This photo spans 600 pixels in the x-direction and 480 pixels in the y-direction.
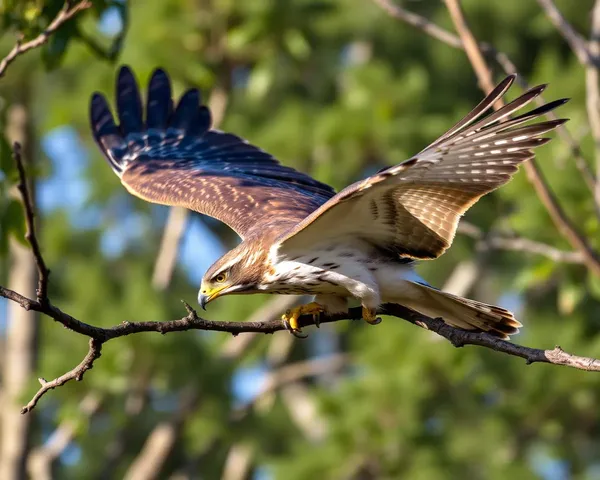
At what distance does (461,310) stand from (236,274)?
97cm

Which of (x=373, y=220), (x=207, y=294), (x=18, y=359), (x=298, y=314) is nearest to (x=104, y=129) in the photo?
(x=207, y=294)

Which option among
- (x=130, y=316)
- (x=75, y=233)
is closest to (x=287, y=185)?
(x=130, y=316)

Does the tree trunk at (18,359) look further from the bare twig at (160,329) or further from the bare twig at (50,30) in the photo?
the bare twig at (160,329)

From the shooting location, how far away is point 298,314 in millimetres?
5250

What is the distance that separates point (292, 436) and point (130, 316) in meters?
5.24

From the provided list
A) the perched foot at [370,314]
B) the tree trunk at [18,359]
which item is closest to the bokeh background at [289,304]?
the tree trunk at [18,359]

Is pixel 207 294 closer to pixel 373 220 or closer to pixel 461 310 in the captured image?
pixel 373 220

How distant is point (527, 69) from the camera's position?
1562 centimetres

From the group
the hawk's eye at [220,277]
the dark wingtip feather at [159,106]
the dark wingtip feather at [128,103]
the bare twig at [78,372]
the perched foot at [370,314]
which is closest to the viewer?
the bare twig at [78,372]

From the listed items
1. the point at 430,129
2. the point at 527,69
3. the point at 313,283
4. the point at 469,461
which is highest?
the point at 527,69

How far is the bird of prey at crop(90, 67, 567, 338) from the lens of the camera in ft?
15.1

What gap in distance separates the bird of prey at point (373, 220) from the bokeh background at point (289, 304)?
364cm

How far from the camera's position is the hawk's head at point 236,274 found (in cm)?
526

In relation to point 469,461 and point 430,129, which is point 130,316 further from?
point 469,461
